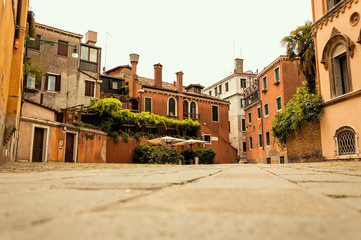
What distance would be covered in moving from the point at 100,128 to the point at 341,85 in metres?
16.1

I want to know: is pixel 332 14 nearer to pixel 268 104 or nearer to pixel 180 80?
pixel 268 104

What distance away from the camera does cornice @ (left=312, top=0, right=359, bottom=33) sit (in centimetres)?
1274

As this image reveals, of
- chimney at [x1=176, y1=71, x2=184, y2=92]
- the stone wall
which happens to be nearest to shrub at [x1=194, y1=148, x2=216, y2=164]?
the stone wall

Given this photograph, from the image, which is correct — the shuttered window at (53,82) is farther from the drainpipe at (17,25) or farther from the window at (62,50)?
the drainpipe at (17,25)

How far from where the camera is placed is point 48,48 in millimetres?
23109

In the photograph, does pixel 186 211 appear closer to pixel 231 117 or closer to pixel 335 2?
pixel 335 2

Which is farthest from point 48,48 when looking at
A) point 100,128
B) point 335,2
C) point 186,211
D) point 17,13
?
point 186,211

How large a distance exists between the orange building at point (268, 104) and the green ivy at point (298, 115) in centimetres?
639

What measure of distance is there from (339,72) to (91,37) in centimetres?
2232

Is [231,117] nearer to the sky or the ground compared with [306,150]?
nearer to the sky

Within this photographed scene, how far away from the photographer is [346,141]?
41.9 feet

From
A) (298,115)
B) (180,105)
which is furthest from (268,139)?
(298,115)

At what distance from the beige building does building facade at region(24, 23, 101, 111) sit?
17604mm

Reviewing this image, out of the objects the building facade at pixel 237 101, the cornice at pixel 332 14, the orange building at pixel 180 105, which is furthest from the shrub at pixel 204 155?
the building facade at pixel 237 101
